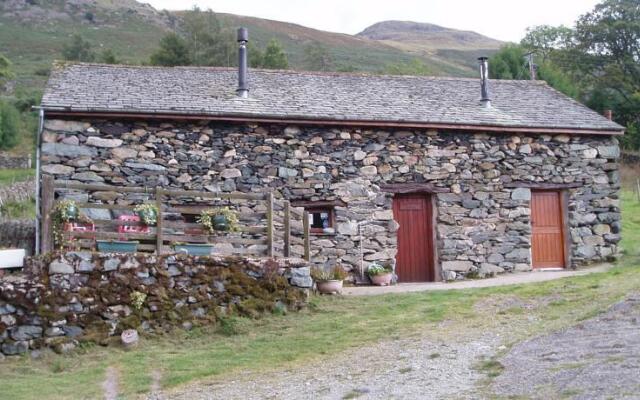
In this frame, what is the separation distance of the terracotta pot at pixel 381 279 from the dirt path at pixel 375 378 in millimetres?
5319

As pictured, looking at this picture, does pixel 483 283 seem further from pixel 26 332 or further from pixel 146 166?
pixel 26 332

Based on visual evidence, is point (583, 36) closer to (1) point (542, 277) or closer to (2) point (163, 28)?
(1) point (542, 277)

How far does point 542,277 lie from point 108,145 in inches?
330

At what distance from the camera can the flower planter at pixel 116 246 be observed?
1058cm

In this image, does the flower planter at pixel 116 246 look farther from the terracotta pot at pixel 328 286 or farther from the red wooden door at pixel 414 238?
the red wooden door at pixel 414 238

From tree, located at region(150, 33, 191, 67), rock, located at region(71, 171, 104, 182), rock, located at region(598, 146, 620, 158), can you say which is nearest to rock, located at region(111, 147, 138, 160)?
rock, located at region(71, 171, 104, 182)

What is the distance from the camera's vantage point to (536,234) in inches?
632

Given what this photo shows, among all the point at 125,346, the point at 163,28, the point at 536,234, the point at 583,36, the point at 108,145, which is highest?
the point at 163,28

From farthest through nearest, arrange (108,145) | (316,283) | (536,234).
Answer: (536,234), (108,145), (316,283)

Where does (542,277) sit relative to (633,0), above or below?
below

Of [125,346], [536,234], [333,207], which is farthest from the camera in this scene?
[536,234]

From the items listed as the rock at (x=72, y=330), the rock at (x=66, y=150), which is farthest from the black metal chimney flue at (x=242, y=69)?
the rock at (x=72, y=330)

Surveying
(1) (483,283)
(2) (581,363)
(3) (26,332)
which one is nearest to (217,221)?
(3) (26,332)

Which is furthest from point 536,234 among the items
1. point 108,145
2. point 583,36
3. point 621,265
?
point 583,36
